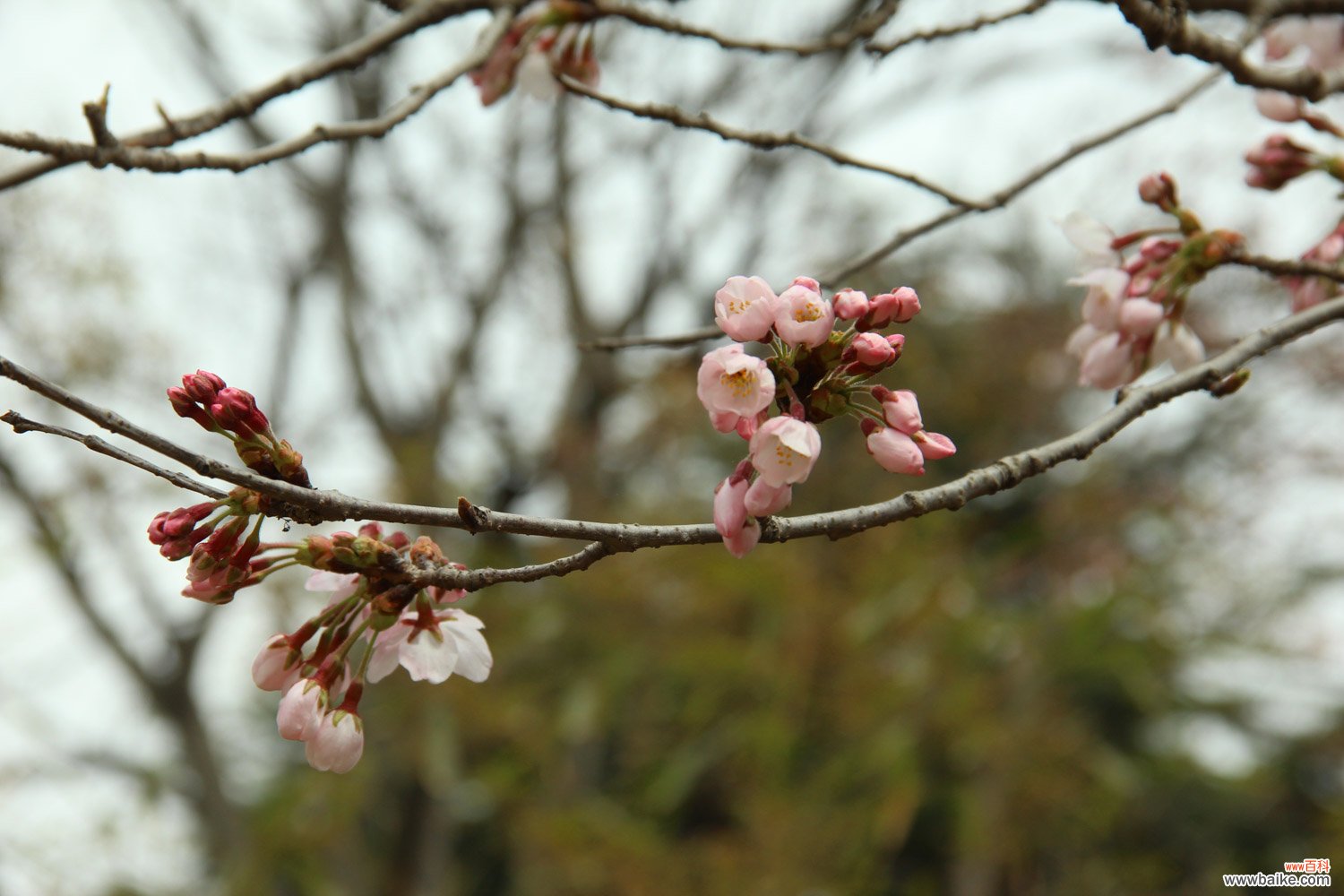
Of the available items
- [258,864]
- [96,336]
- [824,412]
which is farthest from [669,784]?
[824,412]

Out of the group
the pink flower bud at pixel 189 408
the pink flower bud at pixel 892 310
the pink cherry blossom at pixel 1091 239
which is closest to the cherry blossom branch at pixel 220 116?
the pink flower bud at pixel 189 408

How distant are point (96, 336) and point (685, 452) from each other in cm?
391

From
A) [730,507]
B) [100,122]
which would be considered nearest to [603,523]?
[730,507]

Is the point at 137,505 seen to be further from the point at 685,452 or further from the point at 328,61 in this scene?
the point at 328,61

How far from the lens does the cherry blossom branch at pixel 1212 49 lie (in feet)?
3.63

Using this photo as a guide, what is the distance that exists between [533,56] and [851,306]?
89 centimetres

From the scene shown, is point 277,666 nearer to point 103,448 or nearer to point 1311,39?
point 103,448

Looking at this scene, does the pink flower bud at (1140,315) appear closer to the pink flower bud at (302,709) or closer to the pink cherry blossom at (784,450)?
the pink cherry blossom at (784,450)

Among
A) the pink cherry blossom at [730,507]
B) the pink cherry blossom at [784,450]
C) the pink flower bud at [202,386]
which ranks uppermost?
the pink flower bud at [202,386]

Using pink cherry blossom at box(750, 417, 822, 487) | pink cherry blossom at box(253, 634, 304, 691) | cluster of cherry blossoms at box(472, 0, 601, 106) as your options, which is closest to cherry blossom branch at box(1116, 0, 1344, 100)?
pink cherry blossom at box(750, 417, 822, 487)

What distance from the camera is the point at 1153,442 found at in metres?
8.24

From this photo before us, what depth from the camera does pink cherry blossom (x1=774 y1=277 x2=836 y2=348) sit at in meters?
0.82

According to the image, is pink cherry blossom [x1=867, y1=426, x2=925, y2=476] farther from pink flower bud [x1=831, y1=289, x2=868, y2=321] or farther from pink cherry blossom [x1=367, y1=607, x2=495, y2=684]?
pink cherry blossom [x1=367, y1=607, x2=495, y2=684]

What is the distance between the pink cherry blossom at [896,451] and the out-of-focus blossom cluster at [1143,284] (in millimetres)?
492
